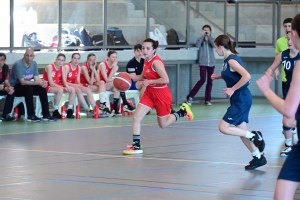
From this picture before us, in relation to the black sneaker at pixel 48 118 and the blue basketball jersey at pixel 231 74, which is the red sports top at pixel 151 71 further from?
the black sneaker at pixel 48 118

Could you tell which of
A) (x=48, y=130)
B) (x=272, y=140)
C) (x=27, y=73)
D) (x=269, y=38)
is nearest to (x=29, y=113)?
(x=27, y=73)

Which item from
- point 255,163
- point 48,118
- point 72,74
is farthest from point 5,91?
point 255,163

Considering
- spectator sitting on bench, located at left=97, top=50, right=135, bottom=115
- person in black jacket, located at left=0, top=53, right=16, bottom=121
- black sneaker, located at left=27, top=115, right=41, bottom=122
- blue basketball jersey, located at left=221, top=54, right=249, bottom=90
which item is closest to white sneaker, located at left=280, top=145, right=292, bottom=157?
blue basketball jersey, located at left=221, top=54, right=249, bottom=90

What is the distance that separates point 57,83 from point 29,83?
124cm

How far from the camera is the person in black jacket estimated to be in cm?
1686

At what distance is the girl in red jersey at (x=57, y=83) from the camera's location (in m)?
17.8

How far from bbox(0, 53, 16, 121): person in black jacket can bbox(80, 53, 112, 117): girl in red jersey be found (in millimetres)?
2225

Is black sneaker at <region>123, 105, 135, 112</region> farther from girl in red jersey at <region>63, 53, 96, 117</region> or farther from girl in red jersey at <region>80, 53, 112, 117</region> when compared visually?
girl in red jersey at <region>63, 53, 96, 117</region>

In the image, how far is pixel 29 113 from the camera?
16.9m

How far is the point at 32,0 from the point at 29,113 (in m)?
3.54

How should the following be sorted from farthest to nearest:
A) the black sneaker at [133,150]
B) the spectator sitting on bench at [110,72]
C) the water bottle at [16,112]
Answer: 1. the spectator sitting on bench at [110,72]
2. the water bottle at [16,112]
3. the black sneaker at [133,150]

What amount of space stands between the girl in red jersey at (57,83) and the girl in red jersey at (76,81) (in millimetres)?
175

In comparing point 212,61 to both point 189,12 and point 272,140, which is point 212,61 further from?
point 272,140

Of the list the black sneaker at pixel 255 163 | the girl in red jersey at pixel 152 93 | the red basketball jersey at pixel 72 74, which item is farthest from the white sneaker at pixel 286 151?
the red basketball jersey at pixel 72 74
